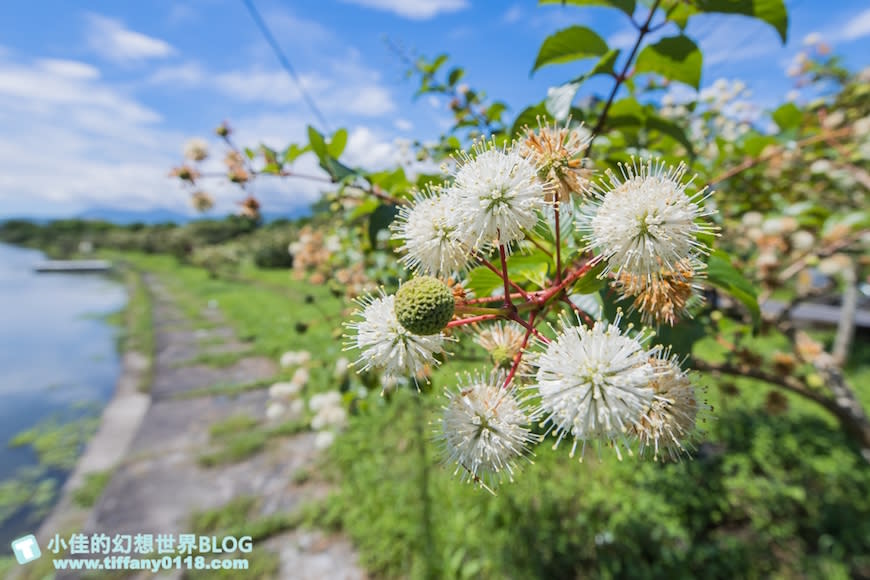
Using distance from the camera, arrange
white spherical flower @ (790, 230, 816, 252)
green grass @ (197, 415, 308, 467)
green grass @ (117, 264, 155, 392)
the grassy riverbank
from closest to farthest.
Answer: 1. white spherical flower @ (790, 230, 816, 252)
2. the grassy riverbank
3. green grass @ (197, 415, 308, 467)
4. green grass @ (117, 264, 155, 392)

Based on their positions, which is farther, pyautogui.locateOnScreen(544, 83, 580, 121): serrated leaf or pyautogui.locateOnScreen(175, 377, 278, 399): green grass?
pyautogui.locateOnScreen(175, 377, 278, 399): green grass

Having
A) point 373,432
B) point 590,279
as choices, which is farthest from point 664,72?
point 373,432

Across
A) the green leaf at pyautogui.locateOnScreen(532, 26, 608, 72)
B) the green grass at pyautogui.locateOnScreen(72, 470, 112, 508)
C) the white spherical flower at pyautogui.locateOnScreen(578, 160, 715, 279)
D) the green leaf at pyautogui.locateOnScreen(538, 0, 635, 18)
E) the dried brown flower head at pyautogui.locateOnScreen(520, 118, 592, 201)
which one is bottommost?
the green grass at pyautogui.locateOnScreen(72, 470, 112, 508)

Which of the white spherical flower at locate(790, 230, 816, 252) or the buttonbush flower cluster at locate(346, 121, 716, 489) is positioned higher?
the buttonbush flower cluster at locate(346, 121, 716, 489)

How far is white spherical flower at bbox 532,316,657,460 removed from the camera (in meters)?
0.52

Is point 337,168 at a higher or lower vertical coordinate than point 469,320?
higher

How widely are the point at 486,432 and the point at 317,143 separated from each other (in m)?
0.77

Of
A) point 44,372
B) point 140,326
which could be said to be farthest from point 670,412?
point 140,326

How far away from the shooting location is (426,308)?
0.53m

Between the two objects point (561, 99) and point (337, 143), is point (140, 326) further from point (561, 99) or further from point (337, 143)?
point (561, 99)

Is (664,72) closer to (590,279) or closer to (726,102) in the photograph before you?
(590,279)

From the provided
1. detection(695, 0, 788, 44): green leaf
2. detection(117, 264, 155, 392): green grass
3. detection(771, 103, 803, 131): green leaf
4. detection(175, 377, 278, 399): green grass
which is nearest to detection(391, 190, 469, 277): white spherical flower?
detection(695, 0, 788, 44): green leaf

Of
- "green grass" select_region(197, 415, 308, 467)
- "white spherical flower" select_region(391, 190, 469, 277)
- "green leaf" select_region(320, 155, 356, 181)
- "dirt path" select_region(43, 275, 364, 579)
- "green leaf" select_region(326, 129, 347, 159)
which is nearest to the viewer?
"white spherical flower" select_region(391, 190, 469, 277)

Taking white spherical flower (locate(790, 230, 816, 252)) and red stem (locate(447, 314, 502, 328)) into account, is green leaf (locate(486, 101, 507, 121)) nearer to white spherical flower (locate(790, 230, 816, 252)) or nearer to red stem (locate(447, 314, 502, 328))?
red stem (locate(447, 314, 502, 328))
